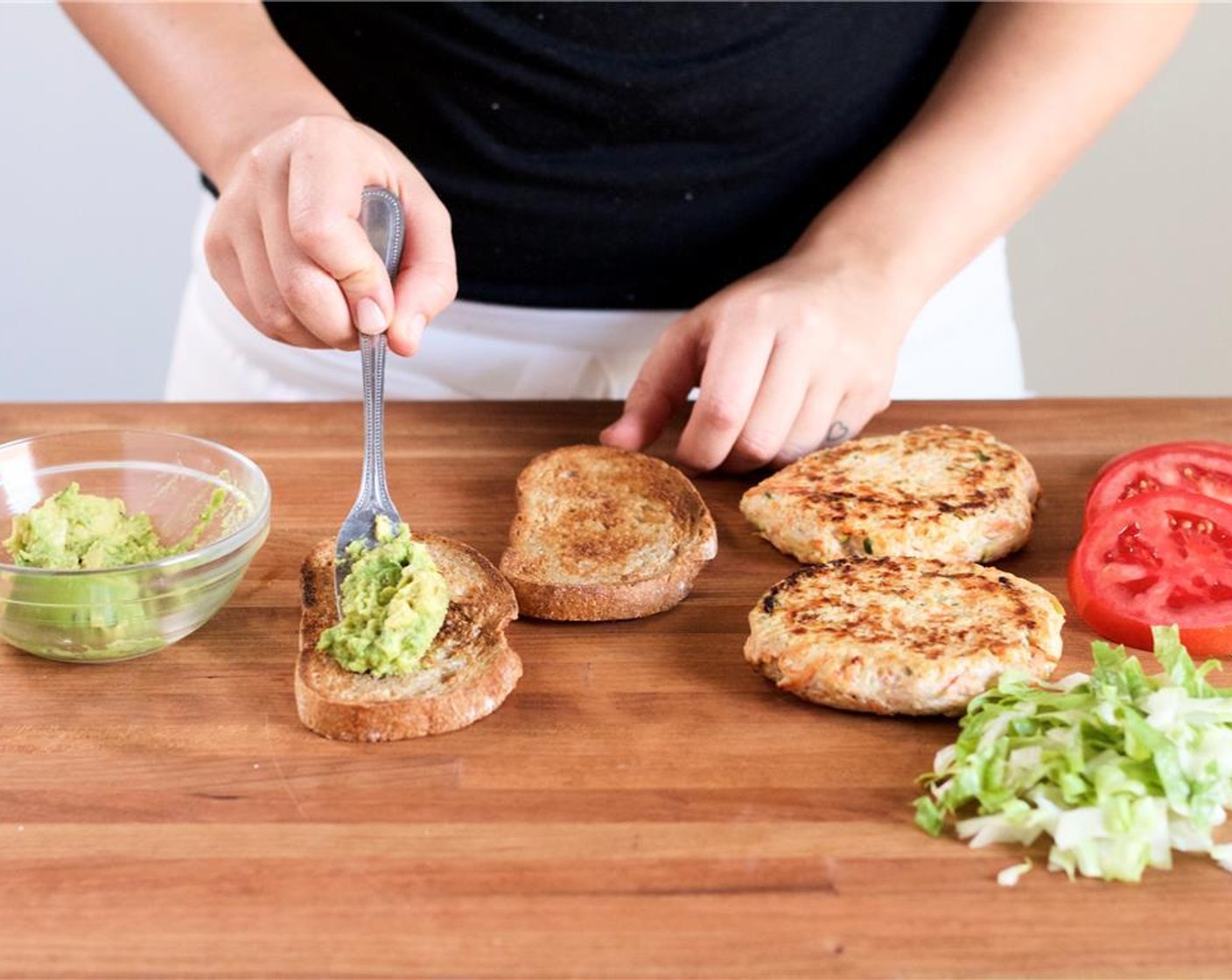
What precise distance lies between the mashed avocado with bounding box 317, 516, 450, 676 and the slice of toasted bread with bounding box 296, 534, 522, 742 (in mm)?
28

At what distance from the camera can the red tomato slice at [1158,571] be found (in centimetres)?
205

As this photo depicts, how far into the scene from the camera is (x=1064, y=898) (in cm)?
159

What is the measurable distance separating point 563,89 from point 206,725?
5.09ft

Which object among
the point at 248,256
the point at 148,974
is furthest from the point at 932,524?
the point at 148,974

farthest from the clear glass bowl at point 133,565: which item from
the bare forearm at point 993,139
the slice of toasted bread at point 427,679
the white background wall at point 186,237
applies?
the white background wall at point 186,237

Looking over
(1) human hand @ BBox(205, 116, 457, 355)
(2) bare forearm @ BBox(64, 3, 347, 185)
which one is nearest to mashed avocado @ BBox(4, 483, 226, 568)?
(1) human hand @ BBox(205, 116, 457, 355)

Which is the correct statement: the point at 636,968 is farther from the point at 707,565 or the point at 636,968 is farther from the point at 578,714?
the point at 707,565

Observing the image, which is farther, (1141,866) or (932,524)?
(932,524)

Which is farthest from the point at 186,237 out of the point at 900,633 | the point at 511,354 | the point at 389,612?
the point at 900,633

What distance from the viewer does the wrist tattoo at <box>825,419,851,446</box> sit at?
2.68m

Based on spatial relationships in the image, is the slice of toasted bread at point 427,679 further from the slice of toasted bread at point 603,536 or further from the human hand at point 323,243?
the human hand at point 323,243

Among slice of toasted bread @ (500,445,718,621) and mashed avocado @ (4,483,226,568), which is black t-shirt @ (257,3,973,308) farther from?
mashed avocado @ (4,483,226,568)

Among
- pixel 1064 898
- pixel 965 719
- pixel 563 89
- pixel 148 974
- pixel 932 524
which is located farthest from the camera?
pixel 563 89

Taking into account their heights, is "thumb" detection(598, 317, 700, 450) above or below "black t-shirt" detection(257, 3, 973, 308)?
below
